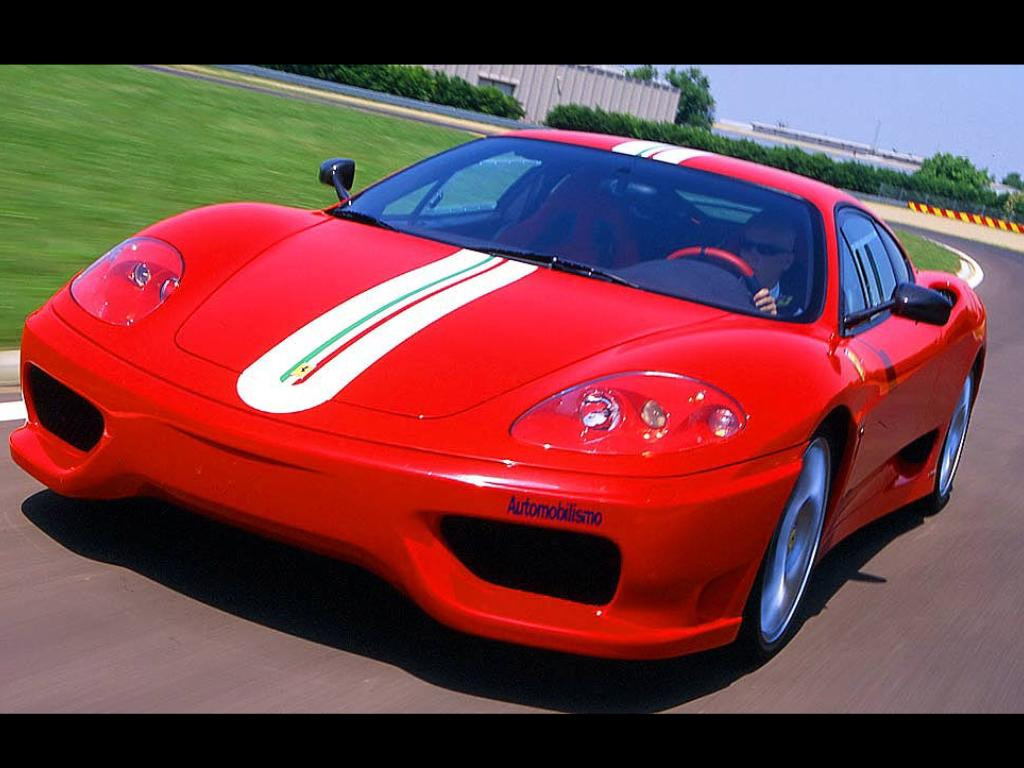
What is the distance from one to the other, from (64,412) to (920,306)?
257 centimetres

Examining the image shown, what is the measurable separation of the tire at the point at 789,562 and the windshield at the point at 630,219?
0.56 metres

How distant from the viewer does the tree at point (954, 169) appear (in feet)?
300

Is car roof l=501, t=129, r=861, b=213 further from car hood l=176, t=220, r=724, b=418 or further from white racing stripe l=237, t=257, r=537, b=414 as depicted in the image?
white racing stripe l=237, t=257, r=537, b=414

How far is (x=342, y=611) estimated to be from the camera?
A: 12.4ft

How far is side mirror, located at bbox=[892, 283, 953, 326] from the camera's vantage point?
191 inches

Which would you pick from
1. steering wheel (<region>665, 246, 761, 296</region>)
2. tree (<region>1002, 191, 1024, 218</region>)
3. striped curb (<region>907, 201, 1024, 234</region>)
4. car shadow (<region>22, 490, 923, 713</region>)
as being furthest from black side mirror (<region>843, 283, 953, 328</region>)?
tree (<region>1002, 191, 1024, 218</region>)

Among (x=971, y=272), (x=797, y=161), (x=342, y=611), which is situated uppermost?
(x=342, y=611)

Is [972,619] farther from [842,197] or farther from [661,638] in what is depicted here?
[661,638]

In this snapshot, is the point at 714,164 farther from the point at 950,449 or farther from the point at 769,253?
the point at 950,449

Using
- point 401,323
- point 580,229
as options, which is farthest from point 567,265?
point 401,323

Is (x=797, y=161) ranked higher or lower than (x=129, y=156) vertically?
lower
